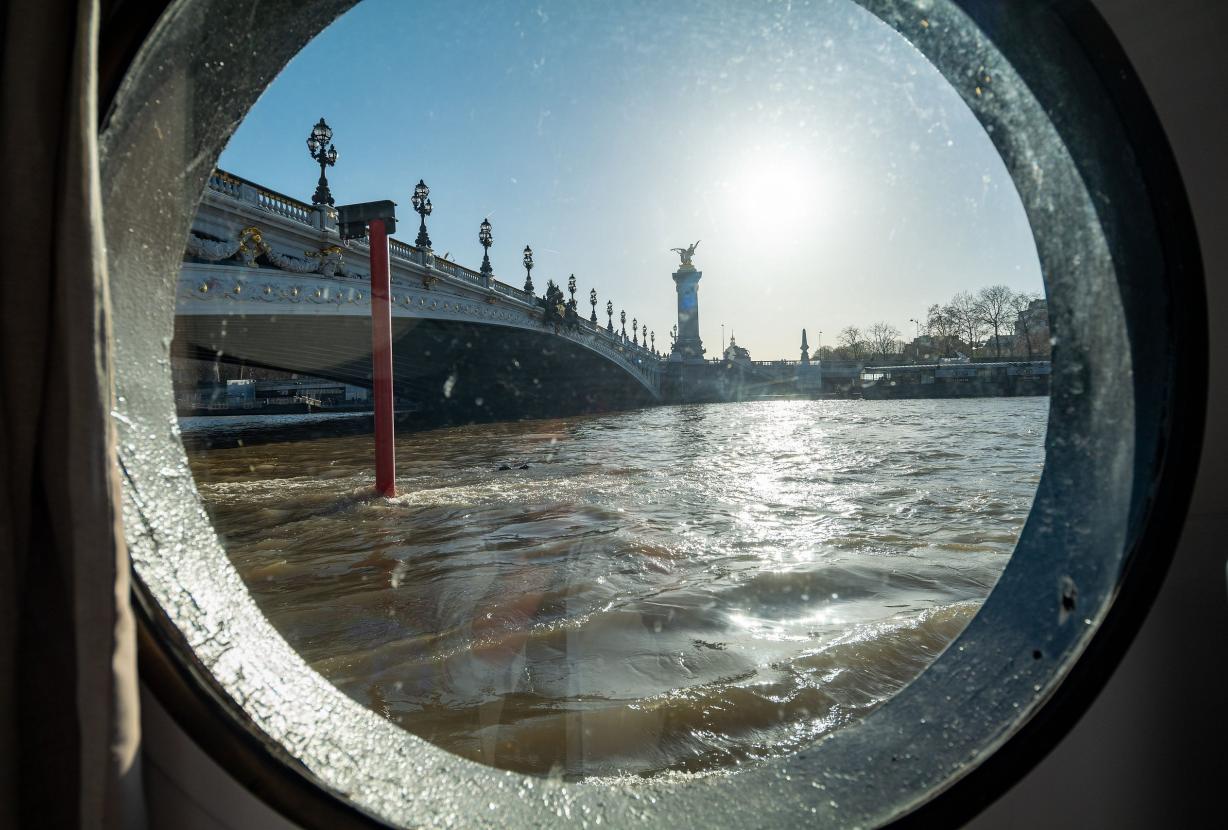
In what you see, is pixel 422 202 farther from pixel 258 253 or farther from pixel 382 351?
pixel 382 351

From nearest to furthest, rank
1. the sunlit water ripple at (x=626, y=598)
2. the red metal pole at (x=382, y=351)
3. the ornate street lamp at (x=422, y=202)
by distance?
the sunlit water ripple at (x=626, y=598) → the red metal pole at (x=382, y=351) → the ornate street lamp at (x=422, y=202)

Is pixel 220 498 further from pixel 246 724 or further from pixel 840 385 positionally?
pixel 840 385

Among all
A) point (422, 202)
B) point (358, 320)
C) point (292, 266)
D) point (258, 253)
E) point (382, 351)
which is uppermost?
point (422, 202)

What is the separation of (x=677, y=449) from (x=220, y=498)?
5.40 m

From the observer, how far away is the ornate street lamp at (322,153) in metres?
10.7

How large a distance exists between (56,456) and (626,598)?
1555 millimetres

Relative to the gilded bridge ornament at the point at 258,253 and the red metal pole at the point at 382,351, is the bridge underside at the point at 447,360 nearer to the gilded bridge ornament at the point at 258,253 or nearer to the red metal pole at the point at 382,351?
the gilded bridge ornament at the point at 258,253

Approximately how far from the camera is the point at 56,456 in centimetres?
62

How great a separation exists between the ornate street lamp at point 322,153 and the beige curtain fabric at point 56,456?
12051 mm

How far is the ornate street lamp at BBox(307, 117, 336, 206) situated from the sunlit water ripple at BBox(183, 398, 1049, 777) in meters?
8.40

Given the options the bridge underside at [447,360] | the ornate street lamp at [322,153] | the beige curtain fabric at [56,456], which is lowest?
the beige curtain fabric at [56,456]

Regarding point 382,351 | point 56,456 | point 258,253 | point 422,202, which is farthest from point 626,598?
point 422,202

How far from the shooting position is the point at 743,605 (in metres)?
1.83

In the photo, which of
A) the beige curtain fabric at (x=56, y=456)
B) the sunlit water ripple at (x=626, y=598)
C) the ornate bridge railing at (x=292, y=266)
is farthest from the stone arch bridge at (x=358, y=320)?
the beige curtain fabric at (x=56, y=456)
